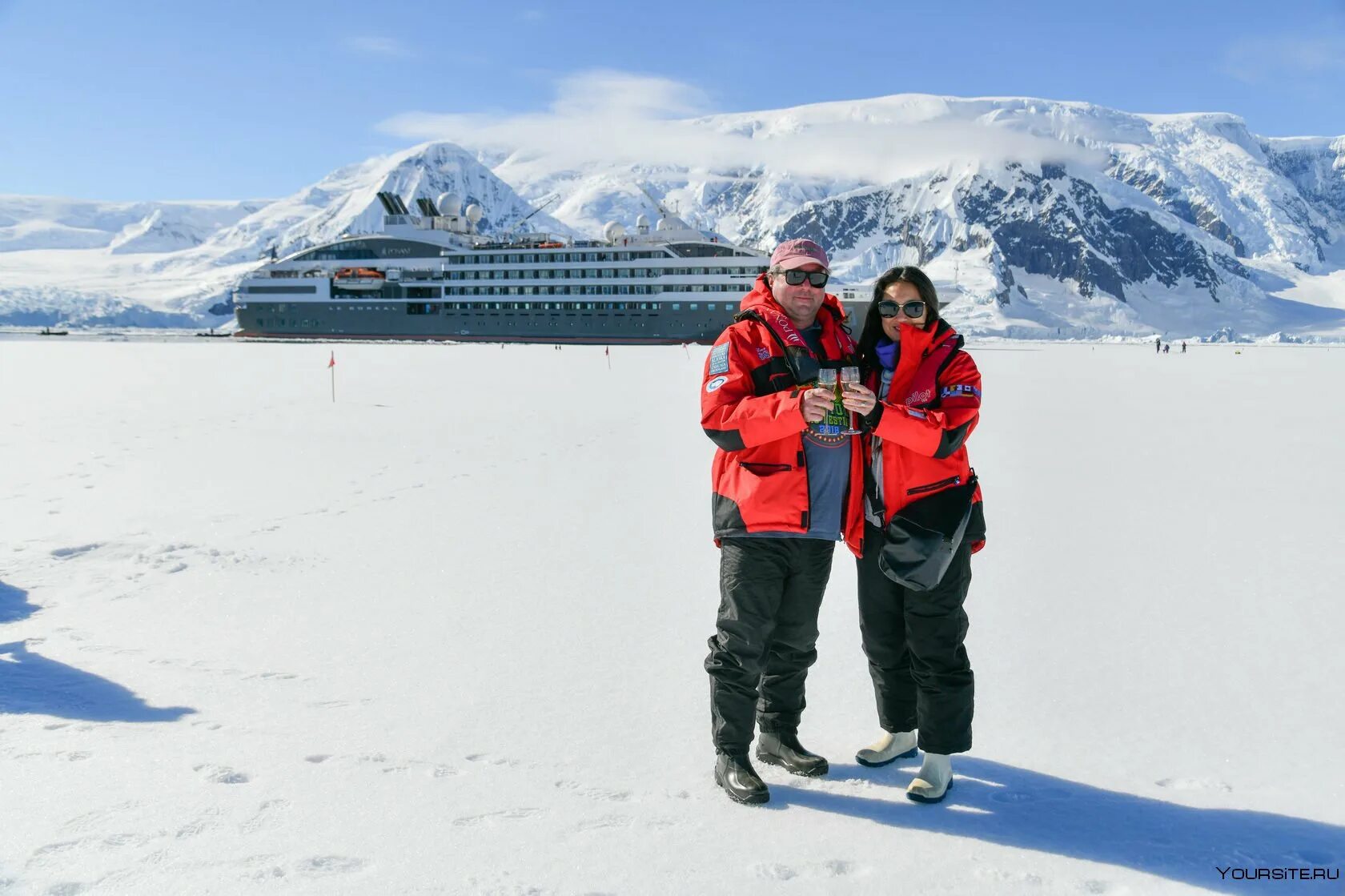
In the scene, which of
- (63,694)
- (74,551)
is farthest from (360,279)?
(63,694)

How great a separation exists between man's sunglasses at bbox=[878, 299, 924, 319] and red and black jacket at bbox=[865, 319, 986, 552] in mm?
60

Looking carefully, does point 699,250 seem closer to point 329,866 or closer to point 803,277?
point 803,277

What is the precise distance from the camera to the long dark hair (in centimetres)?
325

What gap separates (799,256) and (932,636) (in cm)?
146

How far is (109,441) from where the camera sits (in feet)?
40.3

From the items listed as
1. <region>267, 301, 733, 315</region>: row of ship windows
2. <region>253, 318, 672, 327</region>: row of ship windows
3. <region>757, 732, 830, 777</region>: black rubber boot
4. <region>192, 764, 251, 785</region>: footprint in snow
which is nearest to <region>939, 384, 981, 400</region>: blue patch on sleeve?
<region>757, 732, 830, 777</region>: black rubber boot

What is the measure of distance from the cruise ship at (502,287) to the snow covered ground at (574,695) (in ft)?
198

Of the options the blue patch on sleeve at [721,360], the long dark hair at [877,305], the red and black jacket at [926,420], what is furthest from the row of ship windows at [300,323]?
the red and black jacket at [926,420]

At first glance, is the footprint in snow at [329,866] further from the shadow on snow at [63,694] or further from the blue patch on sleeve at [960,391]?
the blue patch on sleeve at [960,391]

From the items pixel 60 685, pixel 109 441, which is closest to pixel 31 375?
pixel 109 441

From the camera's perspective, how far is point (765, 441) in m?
3.15

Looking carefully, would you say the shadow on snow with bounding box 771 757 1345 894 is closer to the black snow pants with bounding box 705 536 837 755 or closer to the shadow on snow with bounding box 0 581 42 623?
the black snow pants with bounding box 705 536 837 755

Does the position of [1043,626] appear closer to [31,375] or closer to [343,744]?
[343,744]

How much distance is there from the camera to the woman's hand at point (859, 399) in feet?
9.86
